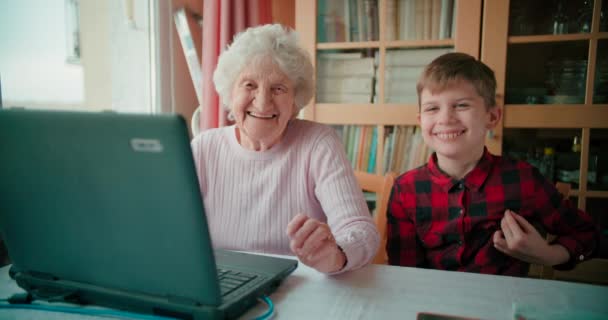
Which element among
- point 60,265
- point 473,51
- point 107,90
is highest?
point 473,51

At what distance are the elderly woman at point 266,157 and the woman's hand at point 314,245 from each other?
0.27m

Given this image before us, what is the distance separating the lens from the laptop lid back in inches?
17.2

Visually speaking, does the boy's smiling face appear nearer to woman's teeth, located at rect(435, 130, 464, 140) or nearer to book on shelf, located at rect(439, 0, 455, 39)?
woman's teeth, located at rect(435, 130, 464, 140)

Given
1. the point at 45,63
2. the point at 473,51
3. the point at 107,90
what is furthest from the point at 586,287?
the point at 107,90

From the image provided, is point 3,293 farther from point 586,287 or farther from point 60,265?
point 586,287

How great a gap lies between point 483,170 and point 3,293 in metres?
1.14

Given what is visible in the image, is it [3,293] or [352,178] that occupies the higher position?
[352,178]

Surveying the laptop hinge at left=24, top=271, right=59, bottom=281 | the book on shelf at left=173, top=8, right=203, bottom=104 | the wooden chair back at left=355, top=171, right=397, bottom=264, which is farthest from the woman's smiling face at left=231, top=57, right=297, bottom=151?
the book on shelf at left=173, top=8, right=203, bottom=104

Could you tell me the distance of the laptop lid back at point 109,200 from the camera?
1.43 ft

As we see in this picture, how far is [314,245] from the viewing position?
68 centimetres

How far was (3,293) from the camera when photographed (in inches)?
26.2

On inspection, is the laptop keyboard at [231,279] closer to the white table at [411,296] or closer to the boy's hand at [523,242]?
the white table at [411,296]

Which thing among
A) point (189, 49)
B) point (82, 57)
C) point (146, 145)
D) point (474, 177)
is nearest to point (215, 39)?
point (189, 49)

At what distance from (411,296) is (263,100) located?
61 cm
